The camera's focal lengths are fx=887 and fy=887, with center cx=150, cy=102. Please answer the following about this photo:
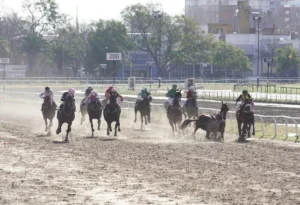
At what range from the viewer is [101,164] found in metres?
19.9

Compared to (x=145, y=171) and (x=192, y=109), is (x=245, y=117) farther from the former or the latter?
(x=145, y=171)

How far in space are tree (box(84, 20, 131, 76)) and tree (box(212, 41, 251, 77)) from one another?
10397 mm

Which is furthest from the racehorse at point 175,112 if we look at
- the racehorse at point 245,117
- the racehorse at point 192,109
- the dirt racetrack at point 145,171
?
the racehorse at point 245,117

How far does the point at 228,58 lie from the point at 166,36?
758cm

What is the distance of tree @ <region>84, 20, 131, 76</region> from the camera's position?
9719cm

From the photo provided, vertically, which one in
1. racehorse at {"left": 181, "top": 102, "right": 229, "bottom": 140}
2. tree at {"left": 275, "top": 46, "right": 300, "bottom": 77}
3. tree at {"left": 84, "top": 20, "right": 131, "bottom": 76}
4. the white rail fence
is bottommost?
the white rail fence

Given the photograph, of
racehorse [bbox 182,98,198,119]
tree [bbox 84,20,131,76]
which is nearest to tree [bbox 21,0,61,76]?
tree [bbox 84,20,131,76]

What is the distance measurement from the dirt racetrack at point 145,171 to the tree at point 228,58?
238 ft

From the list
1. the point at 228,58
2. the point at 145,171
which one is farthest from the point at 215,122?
the point at 228,58

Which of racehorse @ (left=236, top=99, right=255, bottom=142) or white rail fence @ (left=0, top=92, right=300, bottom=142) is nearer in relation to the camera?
racehorse @ (left=236, top=99, right=255, bottom=142)

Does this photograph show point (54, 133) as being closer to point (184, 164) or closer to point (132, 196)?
point (184, 164)

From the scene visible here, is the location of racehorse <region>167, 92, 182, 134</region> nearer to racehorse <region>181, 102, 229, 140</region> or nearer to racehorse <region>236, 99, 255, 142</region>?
racehorse <region>181, 102, 229, 140</region>

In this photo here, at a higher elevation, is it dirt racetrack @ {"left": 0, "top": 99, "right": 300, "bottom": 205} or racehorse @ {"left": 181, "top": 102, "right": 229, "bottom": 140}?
racehorse @ {"left": 181, "top": 102, "right": 229, "bottom": 140}

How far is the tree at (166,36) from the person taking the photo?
98.9 m
